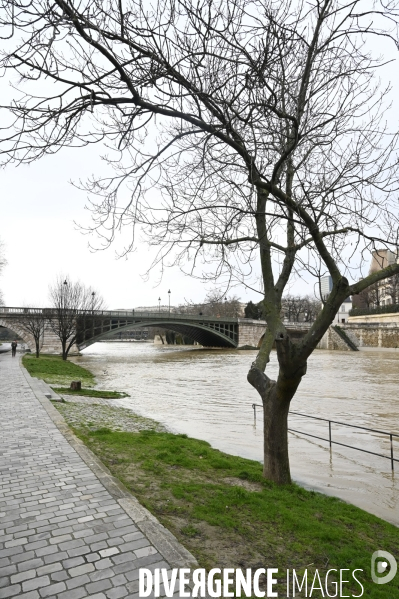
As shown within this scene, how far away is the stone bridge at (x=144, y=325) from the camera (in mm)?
44125

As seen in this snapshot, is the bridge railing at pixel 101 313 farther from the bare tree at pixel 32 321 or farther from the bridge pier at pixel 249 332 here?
the bridge pier at pixel 249 332

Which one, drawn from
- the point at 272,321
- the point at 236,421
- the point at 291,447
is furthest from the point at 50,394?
the point at 272,321

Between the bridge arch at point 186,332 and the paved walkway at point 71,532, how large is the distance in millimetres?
40956

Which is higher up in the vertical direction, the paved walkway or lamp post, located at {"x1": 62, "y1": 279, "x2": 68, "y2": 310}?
lamp post, located at {"x1": 62, "y1": 279, "x2": 68, "y2": 310}

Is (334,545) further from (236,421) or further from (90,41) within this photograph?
(236,421)

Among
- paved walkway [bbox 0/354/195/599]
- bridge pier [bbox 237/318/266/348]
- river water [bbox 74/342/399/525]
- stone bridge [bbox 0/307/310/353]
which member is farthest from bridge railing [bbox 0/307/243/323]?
paved walkway [bbox 0/354/195/599]

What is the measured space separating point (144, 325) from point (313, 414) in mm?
37872

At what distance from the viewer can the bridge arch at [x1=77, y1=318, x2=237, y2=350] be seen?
47.6m

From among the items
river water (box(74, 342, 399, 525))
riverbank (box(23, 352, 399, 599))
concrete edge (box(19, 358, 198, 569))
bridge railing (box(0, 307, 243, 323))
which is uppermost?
bridge railing (box(0, 307, 243, 323))

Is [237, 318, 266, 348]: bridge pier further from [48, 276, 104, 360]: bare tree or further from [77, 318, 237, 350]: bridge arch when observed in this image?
[48, 276, 104, 360]: bare tree

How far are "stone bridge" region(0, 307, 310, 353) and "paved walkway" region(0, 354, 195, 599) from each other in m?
34.7

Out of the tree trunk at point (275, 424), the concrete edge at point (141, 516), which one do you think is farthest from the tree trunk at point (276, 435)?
the concrete edge at point (141, 516)

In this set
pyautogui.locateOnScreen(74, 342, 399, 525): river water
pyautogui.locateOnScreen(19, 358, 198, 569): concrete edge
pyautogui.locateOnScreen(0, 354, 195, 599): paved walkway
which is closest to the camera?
pyautogui.locateOnScreen(0, 354, 195, 599): paved walkway

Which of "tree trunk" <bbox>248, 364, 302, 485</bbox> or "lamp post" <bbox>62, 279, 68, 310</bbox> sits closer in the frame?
"tree trunk" <bbox>248, 364, 302, 485</bbox>
